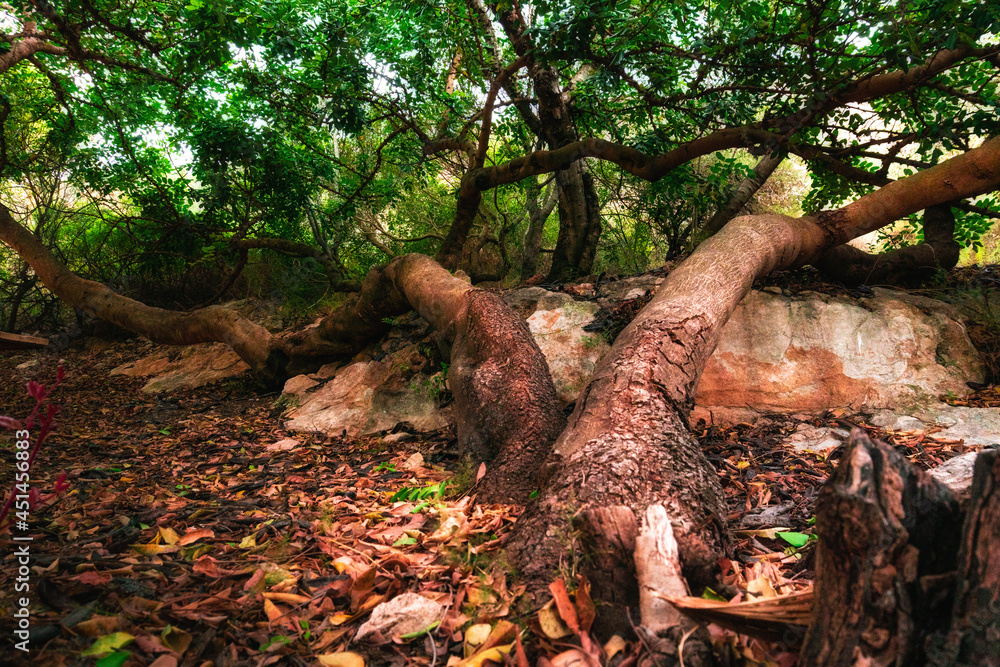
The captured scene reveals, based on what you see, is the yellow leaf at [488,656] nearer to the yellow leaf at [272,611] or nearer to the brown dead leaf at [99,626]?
the yellow leaf at [272,611]

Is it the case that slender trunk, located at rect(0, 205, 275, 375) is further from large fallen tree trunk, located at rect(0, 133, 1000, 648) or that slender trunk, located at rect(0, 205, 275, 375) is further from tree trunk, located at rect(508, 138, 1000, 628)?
tree trunk, located at rect(508, 138, 1000, 628)

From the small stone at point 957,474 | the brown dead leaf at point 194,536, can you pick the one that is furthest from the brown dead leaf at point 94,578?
the small stone at point 957,474

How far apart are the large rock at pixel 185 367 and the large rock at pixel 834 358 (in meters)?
4.75

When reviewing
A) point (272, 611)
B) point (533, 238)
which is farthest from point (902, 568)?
point (533, 238)

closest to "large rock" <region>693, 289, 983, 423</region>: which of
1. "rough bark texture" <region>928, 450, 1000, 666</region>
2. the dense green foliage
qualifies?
the dense green foliage

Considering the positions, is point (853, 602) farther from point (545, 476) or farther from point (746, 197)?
point (746, 197)

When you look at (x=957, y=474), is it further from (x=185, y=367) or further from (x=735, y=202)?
(x=185, y=367)

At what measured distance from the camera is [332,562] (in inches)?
71.9

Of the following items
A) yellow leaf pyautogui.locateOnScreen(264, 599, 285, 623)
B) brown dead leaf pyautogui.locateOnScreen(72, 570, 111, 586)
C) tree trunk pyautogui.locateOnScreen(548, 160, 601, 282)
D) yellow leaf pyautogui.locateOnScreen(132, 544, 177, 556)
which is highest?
tree trunk pyautogui.locateOnScreen(548, 160, 601, 282)

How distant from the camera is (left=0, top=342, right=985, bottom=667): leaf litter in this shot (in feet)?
4.36

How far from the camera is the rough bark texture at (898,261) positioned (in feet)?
12.8

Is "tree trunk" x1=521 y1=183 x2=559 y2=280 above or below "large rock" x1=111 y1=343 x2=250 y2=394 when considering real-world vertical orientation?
above

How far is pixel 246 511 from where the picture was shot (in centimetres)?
232

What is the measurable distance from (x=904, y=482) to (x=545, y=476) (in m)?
1.13
